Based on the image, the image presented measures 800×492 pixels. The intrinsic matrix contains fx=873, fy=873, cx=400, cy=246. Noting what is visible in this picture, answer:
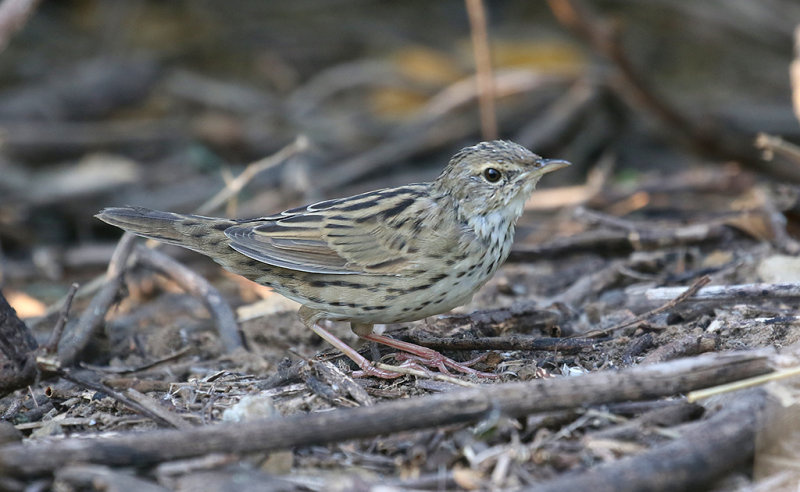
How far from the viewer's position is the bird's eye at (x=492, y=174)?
17.8ft

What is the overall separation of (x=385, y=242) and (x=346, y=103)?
7.44m

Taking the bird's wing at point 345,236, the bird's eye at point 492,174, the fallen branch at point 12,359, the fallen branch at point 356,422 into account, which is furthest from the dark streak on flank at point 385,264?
the fallen branch at point 12,359

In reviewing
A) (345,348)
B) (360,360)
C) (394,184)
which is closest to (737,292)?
(360,360)

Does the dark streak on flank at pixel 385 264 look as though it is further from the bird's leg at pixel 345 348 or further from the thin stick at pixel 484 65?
the thin stick at pixel 484 65

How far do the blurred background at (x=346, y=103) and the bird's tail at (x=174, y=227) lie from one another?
8.06 ft

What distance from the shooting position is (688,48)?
13070mm

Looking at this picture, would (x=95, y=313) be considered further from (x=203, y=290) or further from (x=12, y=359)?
(x=12, y=359)

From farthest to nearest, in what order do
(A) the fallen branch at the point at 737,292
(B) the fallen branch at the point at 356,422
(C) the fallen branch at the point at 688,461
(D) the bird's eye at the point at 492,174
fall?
(D) the bird's eye at the point at 492,174
(A) the fallen branch at the point at 737,292
(B) the fallen branch at the point at 356,422
(C) the fallen branch at the point at 688,461

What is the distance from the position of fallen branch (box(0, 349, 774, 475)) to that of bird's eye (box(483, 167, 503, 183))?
211 centimetres

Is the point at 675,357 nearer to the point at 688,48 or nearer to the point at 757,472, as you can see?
the point at 757,472

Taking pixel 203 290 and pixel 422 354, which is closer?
pixel 422 354

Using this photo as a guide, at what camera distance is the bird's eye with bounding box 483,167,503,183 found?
543 cm

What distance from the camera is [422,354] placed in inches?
203

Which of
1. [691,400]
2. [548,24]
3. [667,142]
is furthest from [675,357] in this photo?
[548,24]
